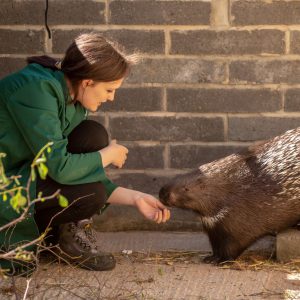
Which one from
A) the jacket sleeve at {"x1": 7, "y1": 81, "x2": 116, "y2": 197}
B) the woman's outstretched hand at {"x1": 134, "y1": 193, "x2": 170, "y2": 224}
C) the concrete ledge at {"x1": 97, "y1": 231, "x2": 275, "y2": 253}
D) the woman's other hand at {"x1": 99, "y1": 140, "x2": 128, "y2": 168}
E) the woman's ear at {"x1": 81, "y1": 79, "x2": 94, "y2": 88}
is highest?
the woman's ear at {"x1": 81, "y1": 79, "x2": 94, "y2": 88}

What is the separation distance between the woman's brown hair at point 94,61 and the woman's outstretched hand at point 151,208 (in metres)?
0.61

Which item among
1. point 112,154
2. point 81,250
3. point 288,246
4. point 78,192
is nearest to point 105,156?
point 112,154

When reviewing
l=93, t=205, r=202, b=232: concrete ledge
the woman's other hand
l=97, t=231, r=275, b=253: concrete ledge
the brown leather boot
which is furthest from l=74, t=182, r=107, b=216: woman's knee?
l=93, t=205, r=202, b=232: concrete ledge

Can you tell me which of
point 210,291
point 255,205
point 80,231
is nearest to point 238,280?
point 210,291

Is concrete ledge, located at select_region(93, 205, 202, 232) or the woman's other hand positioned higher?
the woman's other hand

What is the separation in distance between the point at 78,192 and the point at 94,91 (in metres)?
0.46

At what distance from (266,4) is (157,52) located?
26.9 inches

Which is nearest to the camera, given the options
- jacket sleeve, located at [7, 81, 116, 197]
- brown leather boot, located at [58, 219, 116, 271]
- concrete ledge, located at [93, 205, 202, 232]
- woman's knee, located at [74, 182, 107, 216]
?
jacket sleeve, located at [7, 81, 116, 197]

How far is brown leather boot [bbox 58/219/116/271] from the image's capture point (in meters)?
3.80

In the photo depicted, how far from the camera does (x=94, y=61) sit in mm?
3367

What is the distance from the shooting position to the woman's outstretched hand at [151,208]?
368 centimetres

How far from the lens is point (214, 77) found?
4.67 metres

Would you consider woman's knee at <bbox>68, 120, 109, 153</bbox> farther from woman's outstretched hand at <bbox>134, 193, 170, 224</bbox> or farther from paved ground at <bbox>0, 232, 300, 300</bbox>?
paved ground at <bbox>0, 232, 300, 300</bbox>

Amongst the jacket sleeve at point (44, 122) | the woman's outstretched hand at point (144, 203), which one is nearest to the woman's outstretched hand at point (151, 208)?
the woman's outstretched hand at point (144, 203)
